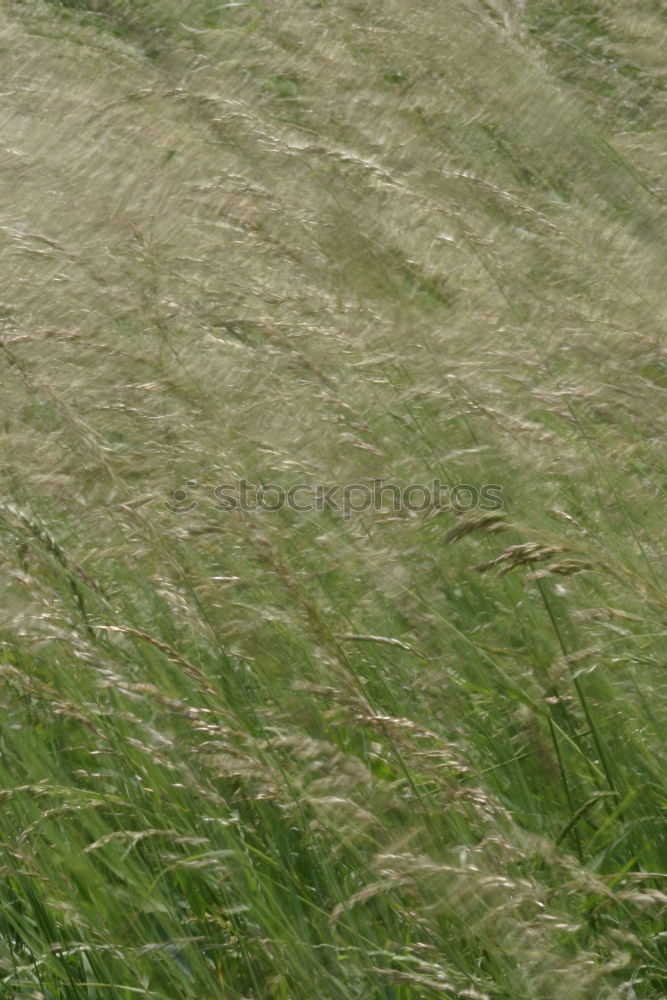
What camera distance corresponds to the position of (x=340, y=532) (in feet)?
6.15

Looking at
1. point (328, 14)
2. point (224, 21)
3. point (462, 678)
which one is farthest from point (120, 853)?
point (224, 21)

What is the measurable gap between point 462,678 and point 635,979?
0.55 metres

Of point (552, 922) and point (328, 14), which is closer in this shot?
point (552, 922)

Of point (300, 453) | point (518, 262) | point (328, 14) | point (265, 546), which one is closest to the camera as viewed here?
point (265, 546)

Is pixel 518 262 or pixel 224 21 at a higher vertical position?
pixel 518 262

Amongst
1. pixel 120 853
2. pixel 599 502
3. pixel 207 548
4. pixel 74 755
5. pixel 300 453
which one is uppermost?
pixel 599 502

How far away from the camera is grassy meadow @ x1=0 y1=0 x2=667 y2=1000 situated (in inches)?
52.1

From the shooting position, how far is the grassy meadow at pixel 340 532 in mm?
1324

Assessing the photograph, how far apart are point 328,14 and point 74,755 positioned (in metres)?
2.02

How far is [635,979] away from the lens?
1279mm

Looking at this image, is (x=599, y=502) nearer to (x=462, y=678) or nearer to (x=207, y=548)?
(x=462, y=678)

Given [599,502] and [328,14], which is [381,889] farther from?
[328,14]

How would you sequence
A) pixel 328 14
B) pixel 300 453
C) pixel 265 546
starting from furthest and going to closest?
pixel 328 14, pixel 300 453, pixel 265 546

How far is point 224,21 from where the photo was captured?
4383mm
